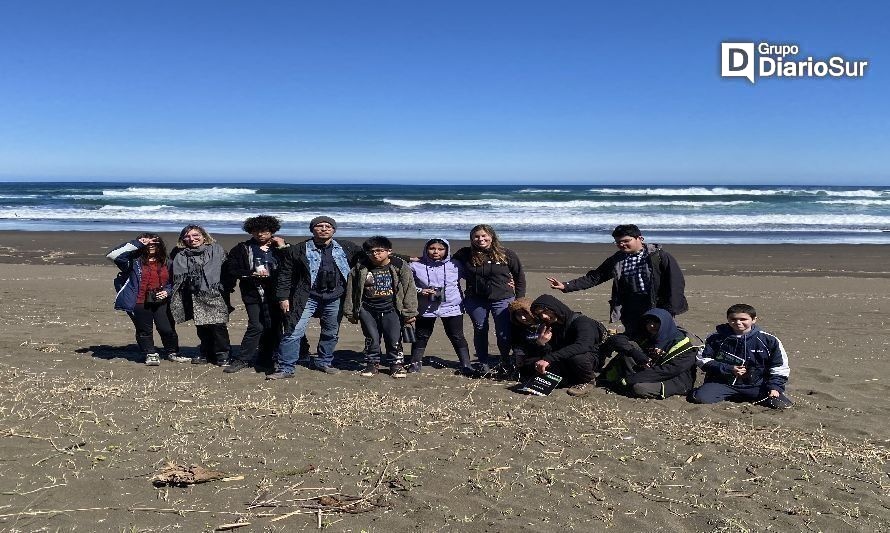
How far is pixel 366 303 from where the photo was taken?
742cm

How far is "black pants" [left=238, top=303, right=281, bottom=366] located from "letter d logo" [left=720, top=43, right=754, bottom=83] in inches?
480

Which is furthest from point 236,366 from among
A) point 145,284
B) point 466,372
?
point 466,372

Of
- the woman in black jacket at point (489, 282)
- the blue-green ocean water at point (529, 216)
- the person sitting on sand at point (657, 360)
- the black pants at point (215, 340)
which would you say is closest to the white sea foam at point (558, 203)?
the blue-green ocean water at point (529, 216)

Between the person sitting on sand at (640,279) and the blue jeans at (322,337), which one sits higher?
the person sitting on sand at (640,279)

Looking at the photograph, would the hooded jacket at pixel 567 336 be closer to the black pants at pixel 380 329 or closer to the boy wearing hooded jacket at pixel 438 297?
the boy wearing hooded jacket at pixel 438 297

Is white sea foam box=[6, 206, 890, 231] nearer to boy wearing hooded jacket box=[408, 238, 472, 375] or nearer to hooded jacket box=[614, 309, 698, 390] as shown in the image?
boy wearing hooded jacket box=[408, 238, 472, 375]

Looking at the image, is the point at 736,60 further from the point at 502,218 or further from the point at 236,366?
the point at 502,218

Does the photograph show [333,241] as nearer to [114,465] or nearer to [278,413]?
[278,413]

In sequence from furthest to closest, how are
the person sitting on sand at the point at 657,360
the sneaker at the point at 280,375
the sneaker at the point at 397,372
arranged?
1. the sneaker at the point at 397,372
2. the sneaker at the point at 280,375
3. the person sitting on sand at the point at 657,360

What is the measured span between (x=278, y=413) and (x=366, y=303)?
1759 mm

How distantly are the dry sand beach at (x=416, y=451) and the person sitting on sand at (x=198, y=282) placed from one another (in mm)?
579

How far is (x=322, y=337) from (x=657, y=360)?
3.38 meters

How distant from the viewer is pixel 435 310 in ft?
24.9

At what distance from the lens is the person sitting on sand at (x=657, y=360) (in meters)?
6.73
